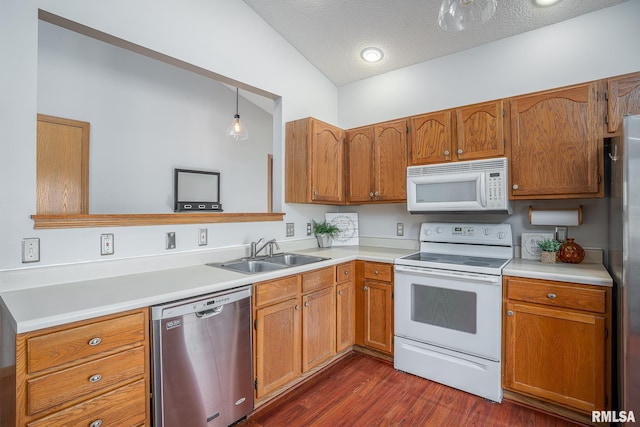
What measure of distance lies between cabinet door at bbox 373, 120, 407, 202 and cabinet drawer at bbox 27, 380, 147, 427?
2.30 m

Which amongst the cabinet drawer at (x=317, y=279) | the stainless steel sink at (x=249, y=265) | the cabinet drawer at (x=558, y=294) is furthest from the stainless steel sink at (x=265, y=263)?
the cabinet drawer at (x=558, y=294)

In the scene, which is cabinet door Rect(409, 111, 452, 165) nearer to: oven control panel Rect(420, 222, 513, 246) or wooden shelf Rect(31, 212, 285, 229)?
oven control panel Rect(420, 222, 513, 246)

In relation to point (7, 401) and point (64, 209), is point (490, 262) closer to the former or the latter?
point (7, 401)

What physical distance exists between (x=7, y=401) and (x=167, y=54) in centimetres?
205

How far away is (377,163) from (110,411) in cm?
257

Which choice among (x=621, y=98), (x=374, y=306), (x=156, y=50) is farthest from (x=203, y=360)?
(x=621, y=98)

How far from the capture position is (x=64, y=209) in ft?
9.94

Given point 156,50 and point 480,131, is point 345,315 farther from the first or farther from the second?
point 156,50

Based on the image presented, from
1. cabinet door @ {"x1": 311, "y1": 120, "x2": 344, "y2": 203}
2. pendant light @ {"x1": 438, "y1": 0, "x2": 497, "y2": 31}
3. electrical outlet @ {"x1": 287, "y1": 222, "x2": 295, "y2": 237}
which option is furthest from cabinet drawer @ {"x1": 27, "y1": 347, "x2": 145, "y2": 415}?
pendant light @ {"x1": 438, "y1": 0, "x2": 497, "y2": 31}

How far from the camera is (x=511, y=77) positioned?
2607mm

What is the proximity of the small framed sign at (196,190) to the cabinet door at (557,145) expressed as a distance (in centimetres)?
346

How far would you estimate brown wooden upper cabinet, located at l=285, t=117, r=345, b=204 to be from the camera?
2.82m

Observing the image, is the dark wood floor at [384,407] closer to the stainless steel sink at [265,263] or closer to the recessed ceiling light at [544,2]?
the stainless steel sink at [265,263]

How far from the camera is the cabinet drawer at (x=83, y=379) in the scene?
3.70ft
